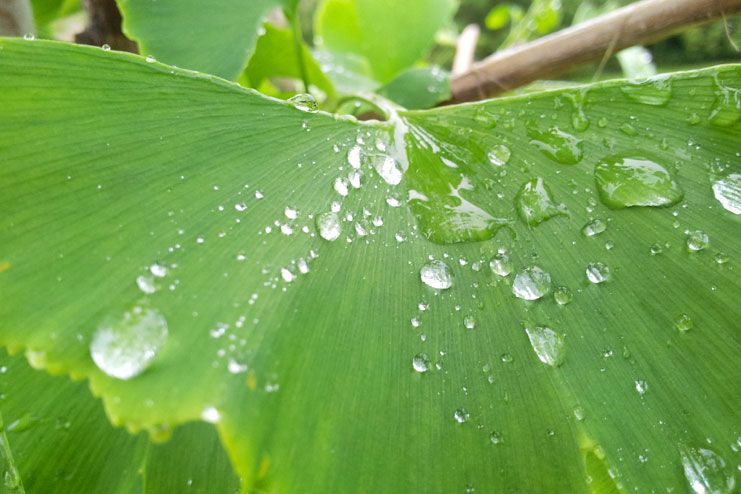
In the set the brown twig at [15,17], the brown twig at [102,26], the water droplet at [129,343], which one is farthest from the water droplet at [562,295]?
the brown twig at [15,17]

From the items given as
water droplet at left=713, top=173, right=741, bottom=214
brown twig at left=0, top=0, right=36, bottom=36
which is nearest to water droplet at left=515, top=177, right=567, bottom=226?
water droplet at left=713, top=173, right=741, bottom=214

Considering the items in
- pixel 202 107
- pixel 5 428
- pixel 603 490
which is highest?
pixel 202 107

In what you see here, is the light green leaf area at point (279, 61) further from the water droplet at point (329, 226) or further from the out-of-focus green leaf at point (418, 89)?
the water droplet at point (329, 226)

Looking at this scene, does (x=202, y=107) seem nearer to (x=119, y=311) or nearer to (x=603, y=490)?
(x=119, y=311)

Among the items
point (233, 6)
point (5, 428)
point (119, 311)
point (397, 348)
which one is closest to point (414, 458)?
point (397, 348)

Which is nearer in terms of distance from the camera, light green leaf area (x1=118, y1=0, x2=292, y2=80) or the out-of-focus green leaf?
light green leaf area (x1=118, y1=0, x2=292, y2=80)

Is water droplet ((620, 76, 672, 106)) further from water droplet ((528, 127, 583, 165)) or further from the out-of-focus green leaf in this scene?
the out-of-focus green leaf

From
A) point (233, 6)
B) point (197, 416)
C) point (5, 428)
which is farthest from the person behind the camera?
point (233, 6)

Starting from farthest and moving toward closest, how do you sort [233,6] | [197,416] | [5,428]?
[233,6]
[5,428]
[197,416]
